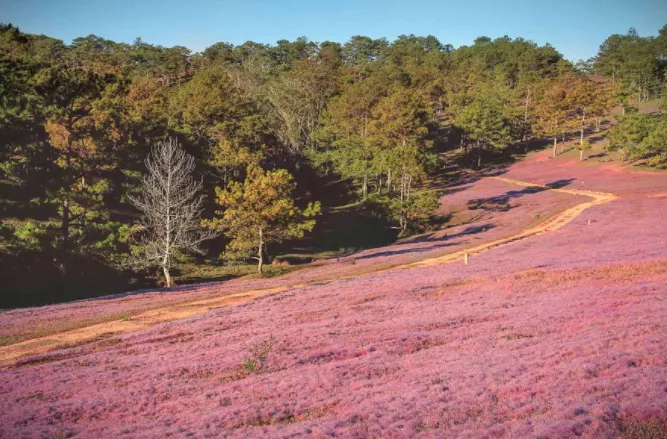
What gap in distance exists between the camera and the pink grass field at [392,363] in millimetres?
9859

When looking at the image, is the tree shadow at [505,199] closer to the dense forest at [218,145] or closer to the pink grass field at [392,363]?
the dense forest at [218,145]

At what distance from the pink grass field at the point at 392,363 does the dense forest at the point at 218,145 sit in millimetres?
16069

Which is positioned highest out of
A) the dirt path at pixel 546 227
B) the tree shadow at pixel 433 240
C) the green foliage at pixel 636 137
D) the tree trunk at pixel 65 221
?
the green foliage at pixel 636 137

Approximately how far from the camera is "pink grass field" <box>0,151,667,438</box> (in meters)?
9.86

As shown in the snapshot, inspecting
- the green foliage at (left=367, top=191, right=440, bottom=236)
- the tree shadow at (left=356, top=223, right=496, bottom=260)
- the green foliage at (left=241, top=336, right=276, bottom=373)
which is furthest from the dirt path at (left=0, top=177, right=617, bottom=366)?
the green foliage at (left=367, top=191, right=440, bottom=236)

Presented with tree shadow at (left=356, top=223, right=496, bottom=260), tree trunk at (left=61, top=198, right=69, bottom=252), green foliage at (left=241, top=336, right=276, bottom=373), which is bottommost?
tree shadow at (left=356, top=223, right=496, bottom=260)

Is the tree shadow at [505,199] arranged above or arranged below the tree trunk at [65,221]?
below

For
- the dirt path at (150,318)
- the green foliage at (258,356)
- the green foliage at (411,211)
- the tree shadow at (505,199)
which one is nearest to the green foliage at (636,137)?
the tree shadow at (505,199)

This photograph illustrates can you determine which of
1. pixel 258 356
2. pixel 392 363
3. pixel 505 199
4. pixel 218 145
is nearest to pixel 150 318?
pixel 258 356

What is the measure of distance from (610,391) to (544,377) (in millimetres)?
1680

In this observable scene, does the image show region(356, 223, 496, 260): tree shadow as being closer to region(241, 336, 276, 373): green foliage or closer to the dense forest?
the dense forest

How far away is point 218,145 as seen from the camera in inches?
2606

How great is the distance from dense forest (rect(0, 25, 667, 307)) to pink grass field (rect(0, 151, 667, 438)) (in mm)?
16069

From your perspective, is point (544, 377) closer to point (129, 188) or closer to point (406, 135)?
point (129, 188)
